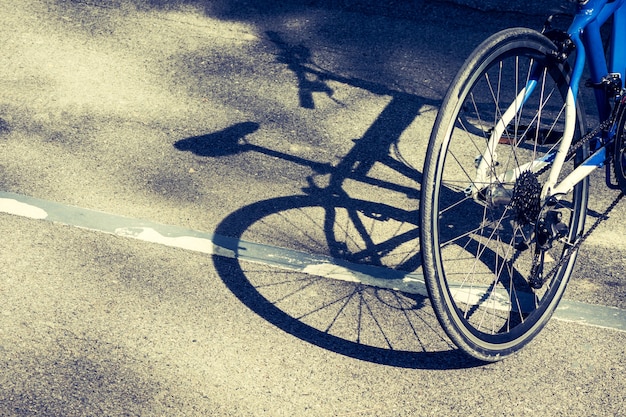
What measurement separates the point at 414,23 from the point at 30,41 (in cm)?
289

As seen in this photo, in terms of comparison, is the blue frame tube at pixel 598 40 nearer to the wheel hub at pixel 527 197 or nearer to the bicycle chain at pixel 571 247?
the bicycle chain at pixel 571 247

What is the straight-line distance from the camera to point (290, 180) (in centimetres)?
452

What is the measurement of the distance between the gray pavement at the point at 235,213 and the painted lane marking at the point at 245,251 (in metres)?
0.05

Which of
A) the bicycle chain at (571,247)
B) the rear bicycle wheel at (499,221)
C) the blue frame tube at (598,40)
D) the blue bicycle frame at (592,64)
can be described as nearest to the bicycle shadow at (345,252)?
the rear bicycle wheel at (499,221)

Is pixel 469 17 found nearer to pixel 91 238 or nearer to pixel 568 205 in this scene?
pixel 568 205

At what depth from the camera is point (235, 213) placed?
14.0ft

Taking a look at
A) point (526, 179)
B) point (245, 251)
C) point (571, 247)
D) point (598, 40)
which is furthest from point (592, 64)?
point (245, 251)

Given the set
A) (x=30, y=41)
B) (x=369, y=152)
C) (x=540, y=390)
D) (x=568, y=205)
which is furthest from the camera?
(x=30, y=41)

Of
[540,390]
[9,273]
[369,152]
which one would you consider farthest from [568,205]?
[9,273]

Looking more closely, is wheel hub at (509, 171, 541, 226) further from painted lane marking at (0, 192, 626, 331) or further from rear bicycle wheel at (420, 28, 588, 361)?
painted lane marking at (0, 192, 626, 331)

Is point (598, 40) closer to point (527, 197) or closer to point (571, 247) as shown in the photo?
point (527, 197)

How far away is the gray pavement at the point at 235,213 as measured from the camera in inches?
129

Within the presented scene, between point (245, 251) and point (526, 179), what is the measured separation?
55.7 inches

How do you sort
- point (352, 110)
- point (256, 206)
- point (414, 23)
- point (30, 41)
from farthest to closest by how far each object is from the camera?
1. point (414, 23)
2. point (30, 41)
3. point (352, 110)
4. point (256, 206)
